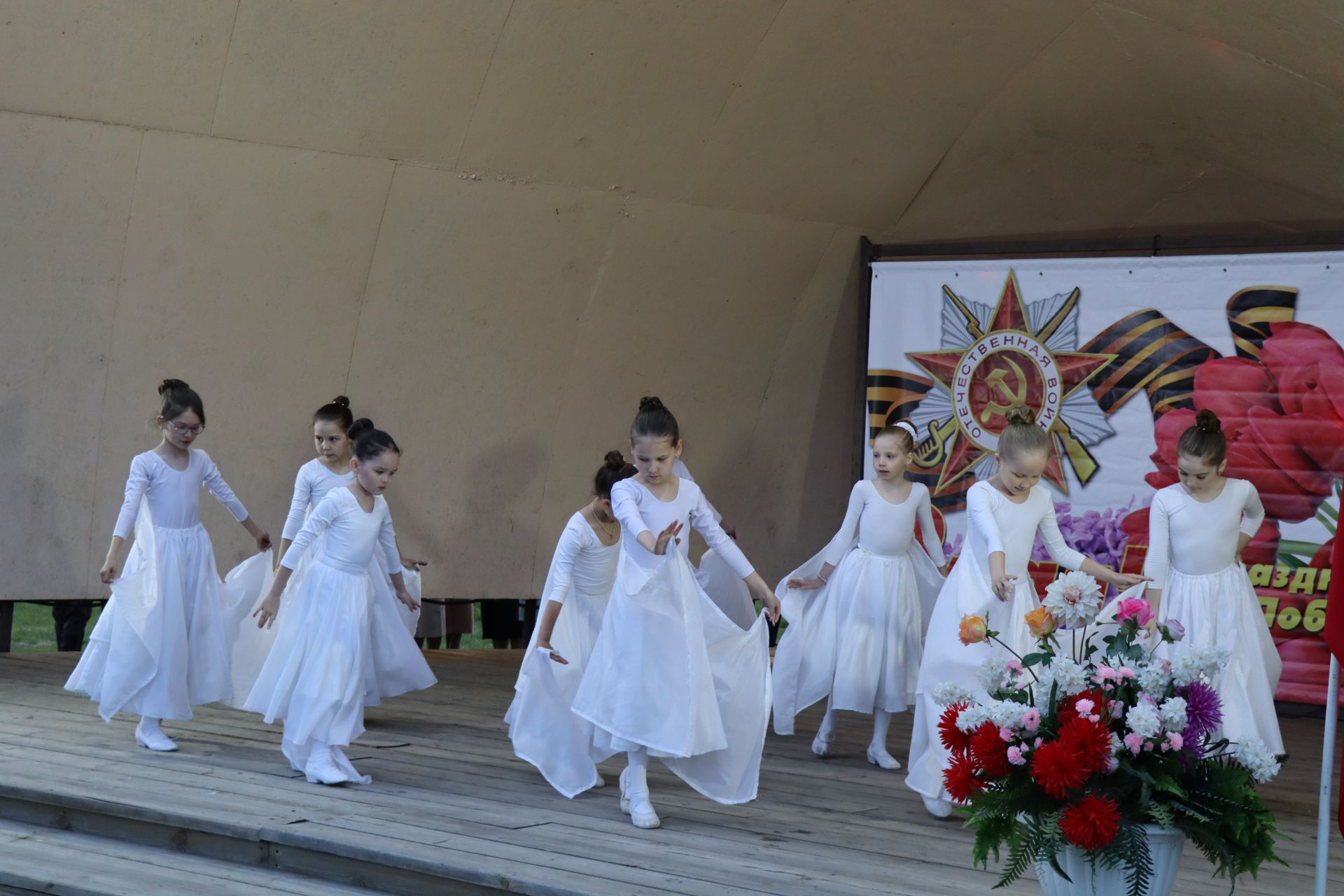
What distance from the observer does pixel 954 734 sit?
3.48 metres

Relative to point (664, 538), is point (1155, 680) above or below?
below

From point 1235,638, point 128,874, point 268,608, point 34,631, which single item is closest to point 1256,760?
point 1235,638

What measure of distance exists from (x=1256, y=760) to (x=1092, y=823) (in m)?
0.46

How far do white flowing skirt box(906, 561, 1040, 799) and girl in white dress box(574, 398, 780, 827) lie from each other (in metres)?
0.64

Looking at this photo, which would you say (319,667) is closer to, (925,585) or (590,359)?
(925,585)

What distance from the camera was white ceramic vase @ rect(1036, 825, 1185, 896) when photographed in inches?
130

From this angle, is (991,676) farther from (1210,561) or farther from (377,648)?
(377,648)

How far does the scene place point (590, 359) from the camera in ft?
30.7

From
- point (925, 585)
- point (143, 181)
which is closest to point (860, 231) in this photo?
point (925, 585)

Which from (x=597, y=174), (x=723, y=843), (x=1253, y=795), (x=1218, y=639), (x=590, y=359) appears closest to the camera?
(x=1253, y=795)

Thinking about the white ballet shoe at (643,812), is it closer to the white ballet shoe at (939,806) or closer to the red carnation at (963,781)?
the white ballet shoe at (939,806)

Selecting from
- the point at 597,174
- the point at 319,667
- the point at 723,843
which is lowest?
the point at 723,843

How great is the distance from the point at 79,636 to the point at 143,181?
3.21 metres

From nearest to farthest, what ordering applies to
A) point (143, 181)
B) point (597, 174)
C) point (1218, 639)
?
1. point (1218, 639)
2. point (143, 181)
3. point (597, 174)
